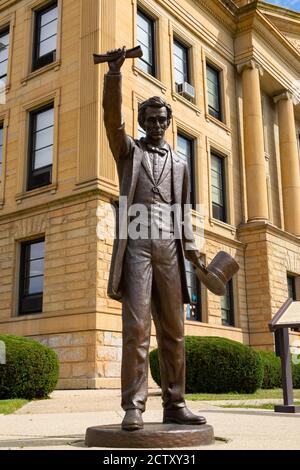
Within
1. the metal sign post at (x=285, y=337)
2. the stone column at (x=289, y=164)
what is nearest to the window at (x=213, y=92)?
the stone column at (x=289, y=164)

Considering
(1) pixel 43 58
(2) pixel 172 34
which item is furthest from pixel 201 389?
(2) pixel 172 34

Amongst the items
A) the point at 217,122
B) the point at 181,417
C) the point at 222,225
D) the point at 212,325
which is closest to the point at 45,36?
the point at 217,122

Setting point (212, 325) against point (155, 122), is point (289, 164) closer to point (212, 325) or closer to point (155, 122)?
point (212, 325)

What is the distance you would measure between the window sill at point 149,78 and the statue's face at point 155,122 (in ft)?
50.8

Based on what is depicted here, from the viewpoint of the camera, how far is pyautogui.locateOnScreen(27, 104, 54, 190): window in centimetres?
1948

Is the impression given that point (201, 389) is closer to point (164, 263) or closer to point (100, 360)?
point (100, 360)

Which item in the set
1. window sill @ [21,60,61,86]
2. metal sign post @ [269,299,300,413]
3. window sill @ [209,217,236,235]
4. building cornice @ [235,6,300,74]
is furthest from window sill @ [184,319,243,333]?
building cornice @ [235,6,300,74]

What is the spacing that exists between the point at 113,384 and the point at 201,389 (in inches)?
128

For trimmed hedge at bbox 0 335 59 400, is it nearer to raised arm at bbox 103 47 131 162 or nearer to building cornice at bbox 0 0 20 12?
raised arm at bbox 103 47 131 162

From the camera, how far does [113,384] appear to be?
1583cm

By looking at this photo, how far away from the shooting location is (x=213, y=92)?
85.0ft

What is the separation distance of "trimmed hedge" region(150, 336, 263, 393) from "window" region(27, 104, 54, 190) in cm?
851

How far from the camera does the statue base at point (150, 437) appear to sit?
415 cm
